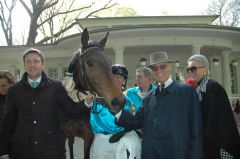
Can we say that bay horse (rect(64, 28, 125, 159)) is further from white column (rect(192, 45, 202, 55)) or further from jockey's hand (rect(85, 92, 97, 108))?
white column (rect(192, 45, 202, 55))

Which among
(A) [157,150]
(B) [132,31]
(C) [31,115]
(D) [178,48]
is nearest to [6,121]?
(C) [31,115]

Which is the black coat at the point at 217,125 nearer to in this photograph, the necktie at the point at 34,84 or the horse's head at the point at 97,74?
the horse's head at the point at 97,74

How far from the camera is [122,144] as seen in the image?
4387mm

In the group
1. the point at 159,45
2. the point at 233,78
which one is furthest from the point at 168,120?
the point at 233,78

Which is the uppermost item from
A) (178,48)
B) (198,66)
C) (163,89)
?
(178,48)

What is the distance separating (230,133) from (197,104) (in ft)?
2.03

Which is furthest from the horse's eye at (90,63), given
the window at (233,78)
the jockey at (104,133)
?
the window at (233,78)

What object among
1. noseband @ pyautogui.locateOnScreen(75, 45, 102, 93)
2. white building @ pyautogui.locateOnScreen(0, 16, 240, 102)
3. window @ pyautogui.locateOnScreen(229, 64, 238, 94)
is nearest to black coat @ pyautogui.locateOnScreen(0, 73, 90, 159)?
noseband @ pyautogui.locateOnScreen(75, 45, 102, 93)

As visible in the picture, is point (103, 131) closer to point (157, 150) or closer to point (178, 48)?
point (157, 150)

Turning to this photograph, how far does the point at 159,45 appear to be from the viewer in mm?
17859

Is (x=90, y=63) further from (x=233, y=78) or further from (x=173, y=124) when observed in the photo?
(x=233, y=78)

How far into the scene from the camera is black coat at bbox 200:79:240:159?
13.4 feet

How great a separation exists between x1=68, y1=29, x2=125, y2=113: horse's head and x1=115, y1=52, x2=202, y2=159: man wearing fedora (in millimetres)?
473

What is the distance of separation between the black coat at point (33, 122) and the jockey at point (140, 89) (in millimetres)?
1041
